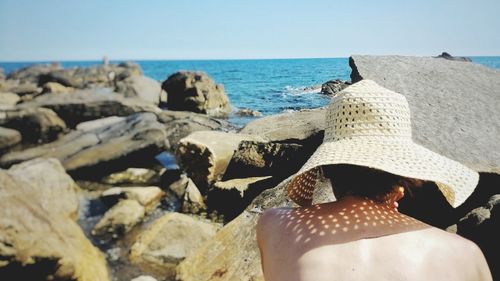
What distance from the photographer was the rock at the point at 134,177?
33.3 feet

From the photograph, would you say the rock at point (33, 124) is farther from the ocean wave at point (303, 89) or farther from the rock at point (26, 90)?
the rock at point (26, 90)

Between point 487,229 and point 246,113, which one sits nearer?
point 487,229

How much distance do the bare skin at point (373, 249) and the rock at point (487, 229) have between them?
128 cm

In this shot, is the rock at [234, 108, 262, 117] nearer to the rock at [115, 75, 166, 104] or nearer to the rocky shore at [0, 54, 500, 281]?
the rock at [115, 75, 166, 104]

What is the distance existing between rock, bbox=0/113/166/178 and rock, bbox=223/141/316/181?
5.27 metres

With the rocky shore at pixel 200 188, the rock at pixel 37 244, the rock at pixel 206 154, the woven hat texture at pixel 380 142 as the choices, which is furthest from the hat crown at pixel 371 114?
the rock at pixel 206 154

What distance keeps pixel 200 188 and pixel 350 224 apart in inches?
255

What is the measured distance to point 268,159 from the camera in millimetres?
5715

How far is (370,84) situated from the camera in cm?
184

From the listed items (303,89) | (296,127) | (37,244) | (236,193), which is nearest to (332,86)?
(303,89)

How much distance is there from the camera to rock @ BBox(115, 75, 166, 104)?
20984 mm

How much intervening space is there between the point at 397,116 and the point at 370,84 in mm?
231

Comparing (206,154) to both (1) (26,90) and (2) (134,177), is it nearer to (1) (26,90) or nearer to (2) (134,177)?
(2) (134,177)

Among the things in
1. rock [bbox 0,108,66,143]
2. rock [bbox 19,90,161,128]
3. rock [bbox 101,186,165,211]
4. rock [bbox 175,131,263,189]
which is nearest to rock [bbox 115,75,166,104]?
rock [bbox 19,90,161,128]
